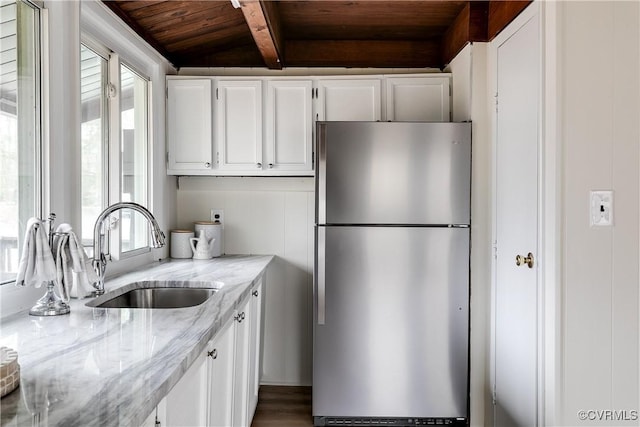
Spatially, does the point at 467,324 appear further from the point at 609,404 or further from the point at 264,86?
the point at 264,86

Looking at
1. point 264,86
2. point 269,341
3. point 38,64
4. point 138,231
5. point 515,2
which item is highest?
point 515,2

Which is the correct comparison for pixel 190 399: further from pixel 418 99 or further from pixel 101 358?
pixel 418 99

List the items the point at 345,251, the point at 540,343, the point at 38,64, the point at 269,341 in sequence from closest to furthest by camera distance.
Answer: the point at 38,64
the point at 540,343
the point at 345,251
the point at 269,341

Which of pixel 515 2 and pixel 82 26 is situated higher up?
pixel 515 2

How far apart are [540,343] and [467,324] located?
592mm

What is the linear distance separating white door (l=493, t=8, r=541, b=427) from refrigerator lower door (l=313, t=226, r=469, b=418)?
0.69 feet

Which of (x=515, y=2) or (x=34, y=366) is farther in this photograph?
(x=515, y=2)

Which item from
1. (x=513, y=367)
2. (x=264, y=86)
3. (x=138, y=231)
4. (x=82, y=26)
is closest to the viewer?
(x=82, y=26)

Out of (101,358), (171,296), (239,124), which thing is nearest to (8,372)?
(101,358)

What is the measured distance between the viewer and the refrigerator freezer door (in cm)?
226

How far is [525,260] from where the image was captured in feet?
→ 5.94

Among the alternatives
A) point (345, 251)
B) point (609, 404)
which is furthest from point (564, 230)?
point (345, 251)

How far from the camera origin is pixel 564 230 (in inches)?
62.4

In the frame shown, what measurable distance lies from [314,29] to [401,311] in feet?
5.97
